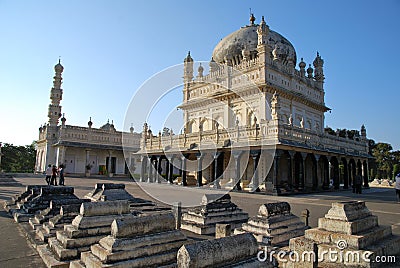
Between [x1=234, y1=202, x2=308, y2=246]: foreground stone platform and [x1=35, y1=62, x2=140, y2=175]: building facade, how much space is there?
37814 mm

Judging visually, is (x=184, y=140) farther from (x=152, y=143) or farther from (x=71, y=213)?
(x=71, y=213)

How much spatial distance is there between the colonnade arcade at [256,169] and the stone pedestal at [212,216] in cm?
1016

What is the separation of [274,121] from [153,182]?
15296 mm

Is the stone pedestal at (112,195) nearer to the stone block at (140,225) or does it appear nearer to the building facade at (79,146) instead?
the stone block at (140,225)

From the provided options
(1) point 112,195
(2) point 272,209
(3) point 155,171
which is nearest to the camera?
(2) point 272,209

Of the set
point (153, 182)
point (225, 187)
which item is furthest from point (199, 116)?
point (225, 187)

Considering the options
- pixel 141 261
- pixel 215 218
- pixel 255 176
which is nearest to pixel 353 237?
Answer: pixel 141 261

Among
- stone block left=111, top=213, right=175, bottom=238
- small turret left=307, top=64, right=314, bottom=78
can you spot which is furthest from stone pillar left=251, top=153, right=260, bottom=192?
small turret left=307, top=64, right=314, bottom=78

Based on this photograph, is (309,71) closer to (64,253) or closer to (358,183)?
(358,183)

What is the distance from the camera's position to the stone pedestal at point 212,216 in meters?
7.43

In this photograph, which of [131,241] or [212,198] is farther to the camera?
[212,198]

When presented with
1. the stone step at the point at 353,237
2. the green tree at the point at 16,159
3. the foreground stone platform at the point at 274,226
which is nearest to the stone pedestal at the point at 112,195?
the foreground stone platform at the point at 274,226

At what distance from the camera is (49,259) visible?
15.6ft

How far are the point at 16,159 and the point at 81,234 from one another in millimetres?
61742
